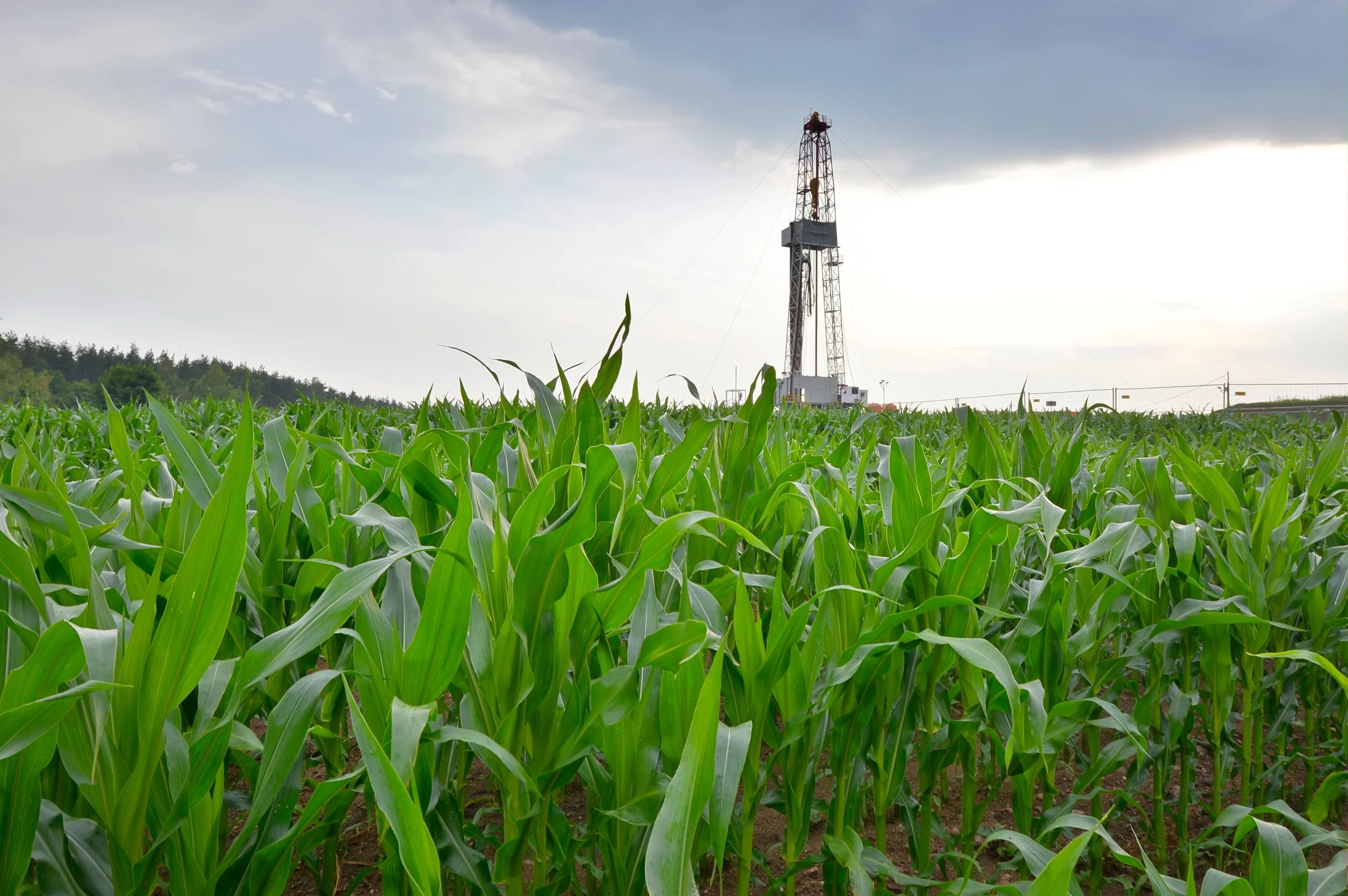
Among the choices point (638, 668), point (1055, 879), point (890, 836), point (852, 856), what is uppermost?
point (638, 668)

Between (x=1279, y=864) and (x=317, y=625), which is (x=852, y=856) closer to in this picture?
(x=1279, y=864)

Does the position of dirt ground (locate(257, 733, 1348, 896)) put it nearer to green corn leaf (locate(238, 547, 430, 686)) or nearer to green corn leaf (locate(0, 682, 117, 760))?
green corn leaf (locate(238, 547, 430, 686))

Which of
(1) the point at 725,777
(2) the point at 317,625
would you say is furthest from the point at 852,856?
(2) the point at 317,625

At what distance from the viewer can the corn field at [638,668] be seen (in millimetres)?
871

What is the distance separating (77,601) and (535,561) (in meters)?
0.78

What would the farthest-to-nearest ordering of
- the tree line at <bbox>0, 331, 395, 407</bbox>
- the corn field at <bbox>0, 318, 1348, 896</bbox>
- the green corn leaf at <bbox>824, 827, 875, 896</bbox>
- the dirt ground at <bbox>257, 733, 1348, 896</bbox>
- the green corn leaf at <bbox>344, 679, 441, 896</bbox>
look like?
the tree line at <bbox>0, 331, 395, 407</bbox>, the dirt ground at <bbox>257, 733, 1348, 896</bbox>, the green corn leaf at <bbox>824, 827, 875, 896</bbox>, the corn field at <bbox>0, 318, 1348, 896</bbox>, the green corn leaf at <bbox>344, 679, 441, 896</bbox>

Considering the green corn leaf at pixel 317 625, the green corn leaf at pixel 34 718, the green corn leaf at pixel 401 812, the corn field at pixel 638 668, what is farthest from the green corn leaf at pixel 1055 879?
the green corn leaf at pixel 34 718

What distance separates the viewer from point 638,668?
0.97m

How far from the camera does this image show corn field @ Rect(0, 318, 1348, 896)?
2.86 ft

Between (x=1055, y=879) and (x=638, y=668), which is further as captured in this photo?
(x=638, y=668)

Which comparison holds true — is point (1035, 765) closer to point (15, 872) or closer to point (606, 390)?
point (606, 390)

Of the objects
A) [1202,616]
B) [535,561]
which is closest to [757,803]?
[535,561]

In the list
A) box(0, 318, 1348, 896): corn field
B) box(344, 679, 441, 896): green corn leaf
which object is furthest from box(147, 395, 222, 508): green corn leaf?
box(344, 679, 441, 896): green corn leaf

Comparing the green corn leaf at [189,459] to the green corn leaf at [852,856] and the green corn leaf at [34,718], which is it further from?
the green corn leaf at [852,856]
